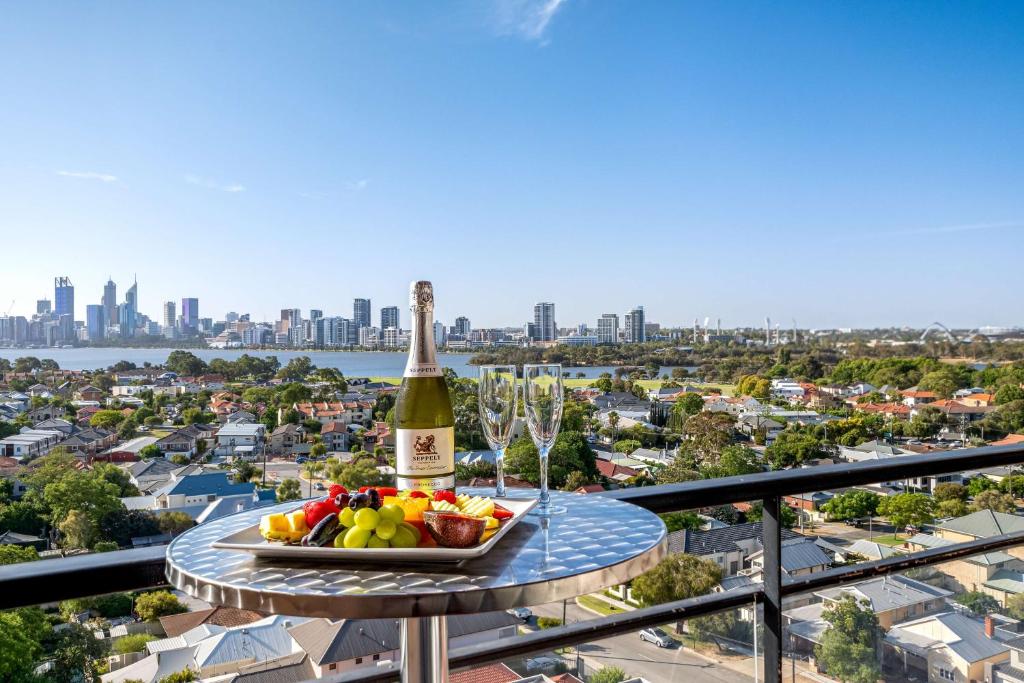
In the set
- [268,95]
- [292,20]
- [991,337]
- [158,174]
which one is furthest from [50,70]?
[991,337]

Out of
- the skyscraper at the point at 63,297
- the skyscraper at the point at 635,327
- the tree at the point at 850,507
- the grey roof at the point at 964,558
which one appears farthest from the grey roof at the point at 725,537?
the skyscraper at the point at 63,297

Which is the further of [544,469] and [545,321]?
[545,321]

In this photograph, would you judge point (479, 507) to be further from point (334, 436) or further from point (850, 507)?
→ point (334, 436)

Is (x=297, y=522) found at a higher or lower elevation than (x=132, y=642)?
higher

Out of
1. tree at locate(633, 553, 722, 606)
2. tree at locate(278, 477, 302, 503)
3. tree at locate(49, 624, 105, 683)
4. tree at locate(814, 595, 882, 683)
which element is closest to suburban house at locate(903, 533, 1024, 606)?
tree at locate(814, 595, 882, 683)

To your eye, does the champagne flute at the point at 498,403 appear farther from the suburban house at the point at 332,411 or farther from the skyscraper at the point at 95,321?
the skyscraper at the point at 95,321

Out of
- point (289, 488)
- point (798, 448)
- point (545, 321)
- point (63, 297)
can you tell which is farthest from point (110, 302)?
point (798, 448)

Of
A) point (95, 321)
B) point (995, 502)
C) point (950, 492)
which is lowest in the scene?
point (995, 502)
